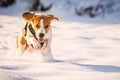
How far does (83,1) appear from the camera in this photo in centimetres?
1088

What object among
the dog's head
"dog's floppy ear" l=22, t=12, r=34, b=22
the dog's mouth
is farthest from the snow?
"dog's floppy ear" l=22, t=12, r=34, b=22

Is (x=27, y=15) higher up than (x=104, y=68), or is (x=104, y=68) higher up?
(x=27, y=15)

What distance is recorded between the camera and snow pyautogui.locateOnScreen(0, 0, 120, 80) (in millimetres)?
4195

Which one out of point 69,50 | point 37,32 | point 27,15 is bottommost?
point 69,50

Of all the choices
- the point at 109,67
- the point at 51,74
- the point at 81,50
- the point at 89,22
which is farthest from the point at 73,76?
the point at 89,22

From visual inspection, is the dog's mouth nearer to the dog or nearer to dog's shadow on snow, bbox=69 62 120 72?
the dog

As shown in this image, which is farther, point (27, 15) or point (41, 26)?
point (27, 15)

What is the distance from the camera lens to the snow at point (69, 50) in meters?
4.20

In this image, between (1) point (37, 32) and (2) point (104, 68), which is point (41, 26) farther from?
(2) point (104, 68)

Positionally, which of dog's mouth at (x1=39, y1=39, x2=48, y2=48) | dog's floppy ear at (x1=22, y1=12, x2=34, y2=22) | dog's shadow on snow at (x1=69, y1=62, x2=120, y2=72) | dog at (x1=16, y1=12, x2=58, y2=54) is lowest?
dog's shadow on snow at (x1=69, y1=62, x2=120, y2=72)

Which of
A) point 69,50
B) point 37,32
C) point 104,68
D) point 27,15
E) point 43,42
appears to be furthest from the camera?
point 69,50

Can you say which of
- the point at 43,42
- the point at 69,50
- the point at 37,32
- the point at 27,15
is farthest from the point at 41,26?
the point at 69,50

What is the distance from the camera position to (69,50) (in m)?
6.48

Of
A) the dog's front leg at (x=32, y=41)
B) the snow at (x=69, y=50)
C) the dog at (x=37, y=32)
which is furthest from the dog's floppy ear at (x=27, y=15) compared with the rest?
the snow at (x=69, y=50)
